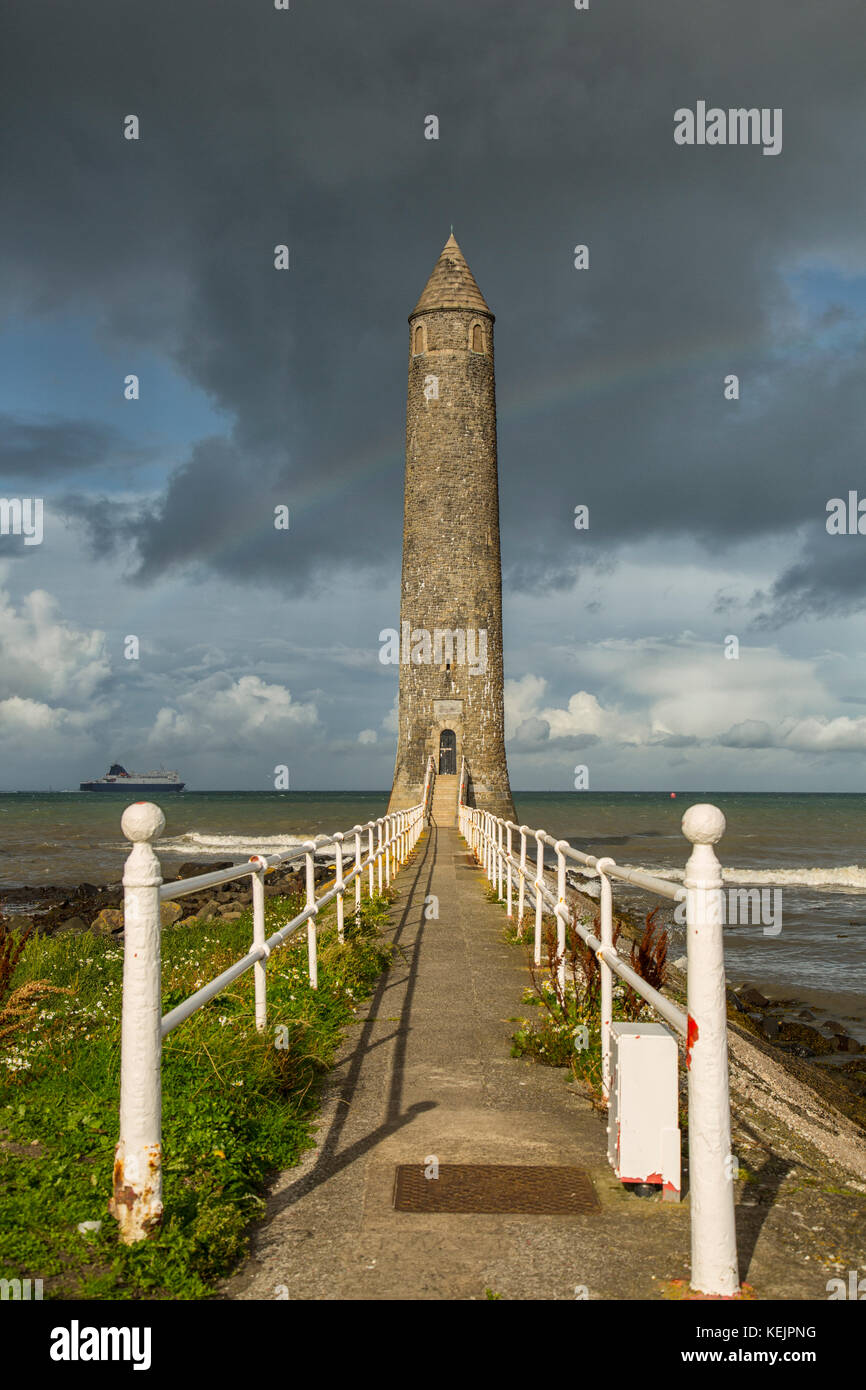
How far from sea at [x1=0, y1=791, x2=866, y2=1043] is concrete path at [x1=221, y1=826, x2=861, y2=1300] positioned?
298 inches

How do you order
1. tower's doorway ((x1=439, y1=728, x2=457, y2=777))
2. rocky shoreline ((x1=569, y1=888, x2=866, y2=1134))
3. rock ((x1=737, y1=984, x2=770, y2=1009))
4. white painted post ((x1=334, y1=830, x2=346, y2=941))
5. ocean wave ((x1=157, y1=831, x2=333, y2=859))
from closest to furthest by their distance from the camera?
white painted post ((x1=334, y1=830, x2=346, y2=941)) < rocky shoreline ((x1=569, y1=888, x2=866, y2=1134)) < rock ((x1=737, y1=984, x2=770, y2=1009)) < tower's doorway ((x1=439, y1=728, x2=457, y2=777)) < ocean wave ((x1=157, y1=831, x2=333, y2=859))

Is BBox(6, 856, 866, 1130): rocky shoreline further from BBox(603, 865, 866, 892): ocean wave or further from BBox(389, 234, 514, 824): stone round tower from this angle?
BBox(389, 234, 514, 824): stone round tower

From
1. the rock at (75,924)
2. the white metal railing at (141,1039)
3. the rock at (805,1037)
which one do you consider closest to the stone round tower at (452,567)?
the rock at (75,924)

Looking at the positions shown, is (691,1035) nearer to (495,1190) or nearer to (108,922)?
(495,1190)

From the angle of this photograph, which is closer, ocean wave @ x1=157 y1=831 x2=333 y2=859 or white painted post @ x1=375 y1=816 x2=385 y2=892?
white painted post @ x1=375 y1=816 x2=385 y2=892

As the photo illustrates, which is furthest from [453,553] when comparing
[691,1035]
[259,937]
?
[691,1035]

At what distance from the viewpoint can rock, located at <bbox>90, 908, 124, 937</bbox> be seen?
16.2 m

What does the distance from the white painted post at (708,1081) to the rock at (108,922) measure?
13.8 metres

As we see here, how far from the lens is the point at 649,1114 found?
3893 millimetres

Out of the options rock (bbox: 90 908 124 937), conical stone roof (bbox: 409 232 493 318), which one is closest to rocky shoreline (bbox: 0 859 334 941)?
rock (bbox: 90 908 124 937)

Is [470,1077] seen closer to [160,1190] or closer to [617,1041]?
[617,1041]

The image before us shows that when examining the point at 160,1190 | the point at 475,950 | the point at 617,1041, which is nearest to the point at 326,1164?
the point at 160,1190
